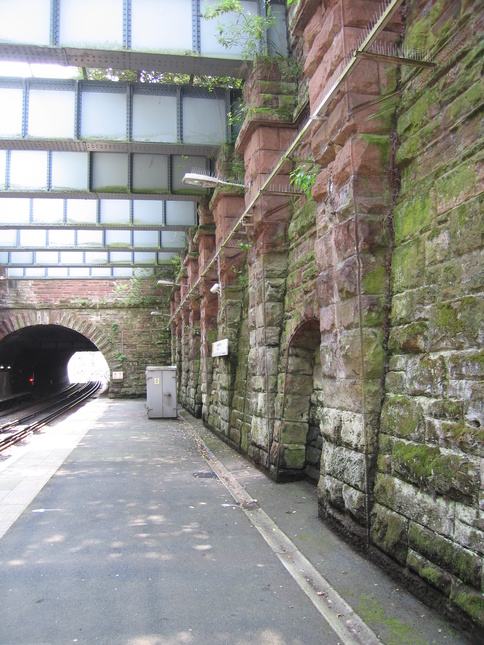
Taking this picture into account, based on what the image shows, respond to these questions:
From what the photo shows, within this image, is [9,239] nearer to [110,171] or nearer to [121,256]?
[121,256]

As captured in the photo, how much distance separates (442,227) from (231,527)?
3.59 m

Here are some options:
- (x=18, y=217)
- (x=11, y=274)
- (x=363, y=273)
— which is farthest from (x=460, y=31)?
(x=11, y=274)

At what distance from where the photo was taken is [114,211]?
15.8 m

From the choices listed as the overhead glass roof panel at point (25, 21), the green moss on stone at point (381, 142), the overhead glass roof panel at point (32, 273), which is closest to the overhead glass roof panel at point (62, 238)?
the overhead glass roof panel at point (32, 273)

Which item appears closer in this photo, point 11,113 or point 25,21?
point 25,21

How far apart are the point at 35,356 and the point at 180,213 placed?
24354mm

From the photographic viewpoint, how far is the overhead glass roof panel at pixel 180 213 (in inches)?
632

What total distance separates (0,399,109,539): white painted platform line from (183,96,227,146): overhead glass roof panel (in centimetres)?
703

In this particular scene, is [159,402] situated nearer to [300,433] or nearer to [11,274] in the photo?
[300,433]

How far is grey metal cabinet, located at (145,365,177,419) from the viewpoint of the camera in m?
16.5

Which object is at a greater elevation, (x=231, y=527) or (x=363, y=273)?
(x=363, y=273)

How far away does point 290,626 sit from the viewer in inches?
131

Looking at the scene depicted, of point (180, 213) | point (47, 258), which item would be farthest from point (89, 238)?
point (180, 213)

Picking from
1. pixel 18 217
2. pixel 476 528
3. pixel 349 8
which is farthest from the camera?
pixel 18 217
